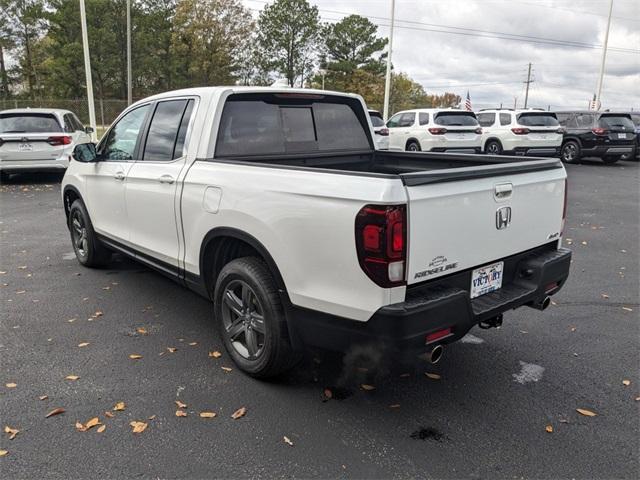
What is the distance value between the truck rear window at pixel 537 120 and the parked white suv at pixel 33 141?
13600mm

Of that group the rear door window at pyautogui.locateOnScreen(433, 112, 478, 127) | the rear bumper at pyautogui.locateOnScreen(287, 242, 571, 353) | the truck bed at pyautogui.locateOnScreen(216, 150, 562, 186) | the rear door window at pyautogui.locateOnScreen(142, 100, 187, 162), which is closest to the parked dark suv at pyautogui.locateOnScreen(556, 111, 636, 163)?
the rear door window at pyautogui.locateOnScreen(433, 112, 478, 127)

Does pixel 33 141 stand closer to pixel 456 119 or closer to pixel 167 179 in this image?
pixel 167 179

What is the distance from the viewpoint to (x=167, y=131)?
427cm

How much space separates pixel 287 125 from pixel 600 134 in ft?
55.2

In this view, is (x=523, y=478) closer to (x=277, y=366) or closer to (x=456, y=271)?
(x=456, y=271)

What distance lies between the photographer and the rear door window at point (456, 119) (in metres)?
16.6

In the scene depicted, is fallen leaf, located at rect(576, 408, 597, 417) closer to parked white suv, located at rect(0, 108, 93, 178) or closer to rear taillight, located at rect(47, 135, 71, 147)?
parked white suv, located at rect(0, 108, 93, 178)

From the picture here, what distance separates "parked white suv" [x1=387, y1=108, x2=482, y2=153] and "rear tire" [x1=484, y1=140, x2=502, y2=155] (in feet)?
2.89

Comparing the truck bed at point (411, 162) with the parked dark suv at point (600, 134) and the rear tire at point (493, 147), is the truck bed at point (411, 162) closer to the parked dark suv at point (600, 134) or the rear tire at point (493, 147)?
the rear tire at point (493, 147)

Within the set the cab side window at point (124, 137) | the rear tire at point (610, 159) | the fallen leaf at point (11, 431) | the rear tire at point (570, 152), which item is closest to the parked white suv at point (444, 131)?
the rear tire at point (570, 152)

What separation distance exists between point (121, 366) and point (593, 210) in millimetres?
9459

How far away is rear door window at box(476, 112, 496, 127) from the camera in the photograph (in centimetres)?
1835

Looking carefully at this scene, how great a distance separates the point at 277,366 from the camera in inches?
129

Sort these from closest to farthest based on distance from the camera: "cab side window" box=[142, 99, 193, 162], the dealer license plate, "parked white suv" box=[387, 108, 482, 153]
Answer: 1. the dealer license plate
2. "cab side window" box=[142, 99, 193, 162]
3. "parked white suv" box=[387, 108, 482, 153]
